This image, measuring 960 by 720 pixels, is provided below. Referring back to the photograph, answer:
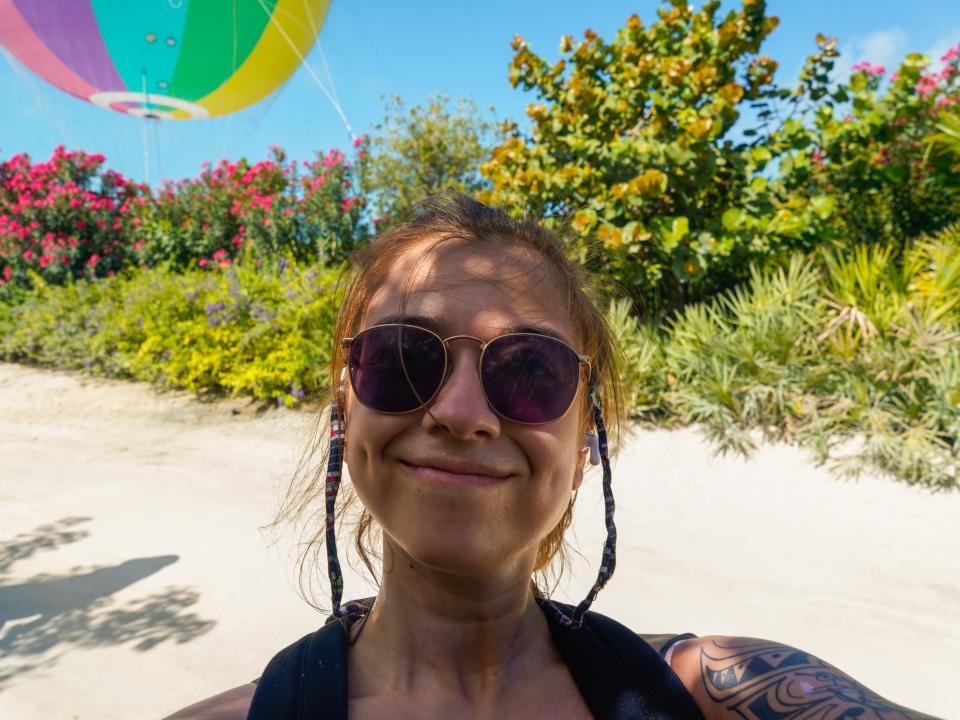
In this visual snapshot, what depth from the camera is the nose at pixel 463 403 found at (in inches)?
43.8

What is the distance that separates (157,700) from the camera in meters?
3.04

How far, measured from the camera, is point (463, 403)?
114 cm

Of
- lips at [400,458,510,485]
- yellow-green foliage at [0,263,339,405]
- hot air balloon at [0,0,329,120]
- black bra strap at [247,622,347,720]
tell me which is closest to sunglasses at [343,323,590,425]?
lips at [400,458,510,485]

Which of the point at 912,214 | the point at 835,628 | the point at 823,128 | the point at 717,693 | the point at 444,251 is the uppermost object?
the point at 823,128

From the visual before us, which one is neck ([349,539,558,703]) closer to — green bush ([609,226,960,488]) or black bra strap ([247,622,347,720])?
black bra strap ([247,622,347,720])

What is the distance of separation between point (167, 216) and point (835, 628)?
14.2 metres

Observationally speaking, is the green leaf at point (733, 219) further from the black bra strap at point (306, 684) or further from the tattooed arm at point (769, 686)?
the black bra strap at point (306, 684)

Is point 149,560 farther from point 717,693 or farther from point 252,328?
point 252,328

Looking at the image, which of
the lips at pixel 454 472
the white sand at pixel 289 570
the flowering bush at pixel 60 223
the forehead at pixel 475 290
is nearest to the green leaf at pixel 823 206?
the white sand at pixel 289 570

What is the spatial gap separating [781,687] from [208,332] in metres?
9.34

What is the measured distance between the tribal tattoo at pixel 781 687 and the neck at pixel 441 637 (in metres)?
0.39

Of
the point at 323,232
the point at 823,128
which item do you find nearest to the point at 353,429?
the point at 823,128

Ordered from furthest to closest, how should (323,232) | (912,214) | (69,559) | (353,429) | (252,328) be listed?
1. (323,232)
2. (252,328)
3. (912,214)
4. (69,559)
5. (353,429)

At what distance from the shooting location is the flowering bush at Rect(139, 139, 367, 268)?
1194 centimetres
